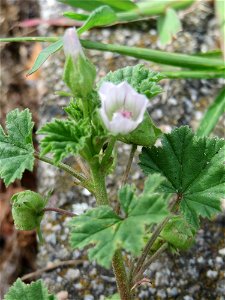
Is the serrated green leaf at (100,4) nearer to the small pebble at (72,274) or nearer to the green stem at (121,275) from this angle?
the small pebble at (72,274)

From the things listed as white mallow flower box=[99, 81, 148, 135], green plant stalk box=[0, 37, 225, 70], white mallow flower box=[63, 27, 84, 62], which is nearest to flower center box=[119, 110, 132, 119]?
white mallow flower box=[99, 81, 148, 135]

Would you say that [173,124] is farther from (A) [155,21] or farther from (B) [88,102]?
(B) [88,102]

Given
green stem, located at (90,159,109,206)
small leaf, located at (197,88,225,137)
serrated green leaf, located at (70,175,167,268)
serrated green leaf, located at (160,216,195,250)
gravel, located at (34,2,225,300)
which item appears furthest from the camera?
small leaf, located at (197,88,225,137)

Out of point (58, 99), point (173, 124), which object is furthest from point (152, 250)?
point (58, 99)

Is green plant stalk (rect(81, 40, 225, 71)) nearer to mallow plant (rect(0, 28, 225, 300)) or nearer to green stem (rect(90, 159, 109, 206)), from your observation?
mallow plant (rect(0, 28, 225, 300))

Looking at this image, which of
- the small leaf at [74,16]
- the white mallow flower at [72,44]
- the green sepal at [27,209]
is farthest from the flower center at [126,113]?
the small leaf at [74,16]

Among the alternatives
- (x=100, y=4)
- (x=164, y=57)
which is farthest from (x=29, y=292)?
(x=100, y=4)
